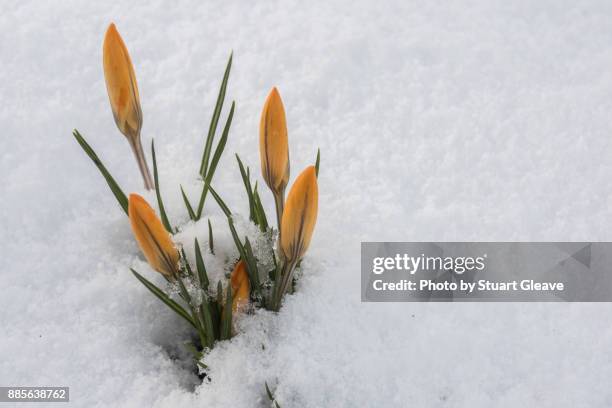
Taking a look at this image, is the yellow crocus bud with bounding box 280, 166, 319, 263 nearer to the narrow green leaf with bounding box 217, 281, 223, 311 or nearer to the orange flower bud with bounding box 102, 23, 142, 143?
the narrow green leaf with bounding box 217, 281, 223, 311

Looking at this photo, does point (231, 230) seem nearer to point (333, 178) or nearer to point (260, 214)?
point (260, 214)

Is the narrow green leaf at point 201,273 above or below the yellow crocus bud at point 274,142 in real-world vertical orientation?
below

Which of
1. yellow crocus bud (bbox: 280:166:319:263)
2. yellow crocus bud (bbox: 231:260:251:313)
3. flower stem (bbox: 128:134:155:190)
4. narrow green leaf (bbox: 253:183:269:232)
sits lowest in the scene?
yellow crocus bud (bbox: 231:260:251:313)

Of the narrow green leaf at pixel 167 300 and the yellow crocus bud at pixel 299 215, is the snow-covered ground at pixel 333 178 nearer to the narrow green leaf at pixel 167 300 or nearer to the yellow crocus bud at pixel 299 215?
the narrow green leaf at pixel 167 300

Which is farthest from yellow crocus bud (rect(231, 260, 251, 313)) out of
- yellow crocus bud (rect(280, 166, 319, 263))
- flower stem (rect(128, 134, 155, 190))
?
flower stem (rect(128, 134, 155, 190))

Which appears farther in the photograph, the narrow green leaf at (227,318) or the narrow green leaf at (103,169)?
the narrow green leaf at (103,169)

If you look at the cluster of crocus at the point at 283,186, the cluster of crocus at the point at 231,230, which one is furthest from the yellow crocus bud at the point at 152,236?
the cluster of crocus at the point at 283,186

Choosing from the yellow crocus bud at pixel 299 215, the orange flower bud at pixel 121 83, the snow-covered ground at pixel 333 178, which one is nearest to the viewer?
the yellow crocus bud at pixel 299 215
